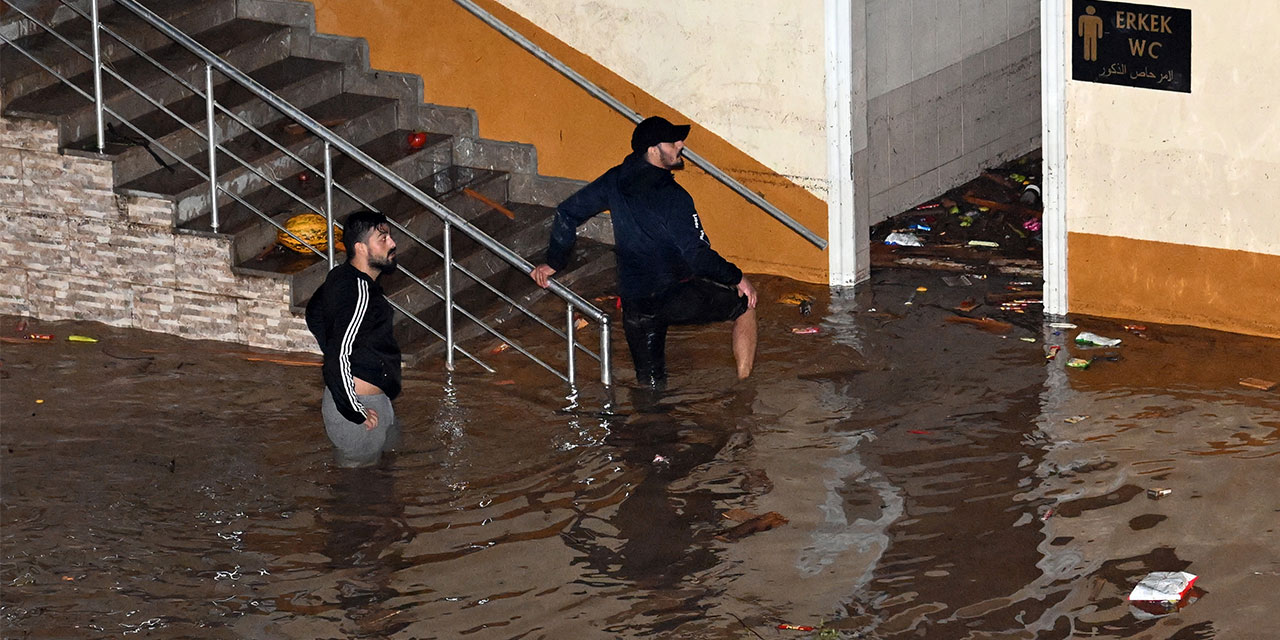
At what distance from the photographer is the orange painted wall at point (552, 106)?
470 inches

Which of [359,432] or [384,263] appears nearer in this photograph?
[384,263]

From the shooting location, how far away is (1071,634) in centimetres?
663

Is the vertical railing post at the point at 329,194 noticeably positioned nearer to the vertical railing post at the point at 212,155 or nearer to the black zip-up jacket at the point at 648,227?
the vertical railing post at the point at 212,155

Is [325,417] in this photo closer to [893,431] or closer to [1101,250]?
[893,431]

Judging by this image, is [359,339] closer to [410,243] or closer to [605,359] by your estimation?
[605,359]

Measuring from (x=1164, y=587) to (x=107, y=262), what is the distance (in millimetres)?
6989

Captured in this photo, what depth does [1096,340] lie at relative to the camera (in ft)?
34.0

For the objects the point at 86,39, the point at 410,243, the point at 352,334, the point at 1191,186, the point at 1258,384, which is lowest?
the point at 1258,384

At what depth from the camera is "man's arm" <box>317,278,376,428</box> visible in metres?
7.97

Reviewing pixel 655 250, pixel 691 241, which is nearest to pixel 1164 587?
pixel 691 241

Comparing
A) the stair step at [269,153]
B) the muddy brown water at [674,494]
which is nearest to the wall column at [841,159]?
the muddy brown water at [674,494]

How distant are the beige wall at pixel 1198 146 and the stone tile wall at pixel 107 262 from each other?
16.3 ft

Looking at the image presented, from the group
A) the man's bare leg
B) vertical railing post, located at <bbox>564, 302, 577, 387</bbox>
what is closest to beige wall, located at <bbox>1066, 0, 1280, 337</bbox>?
the man's bare leg

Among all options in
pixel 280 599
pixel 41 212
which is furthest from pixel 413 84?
pixel 280 599
